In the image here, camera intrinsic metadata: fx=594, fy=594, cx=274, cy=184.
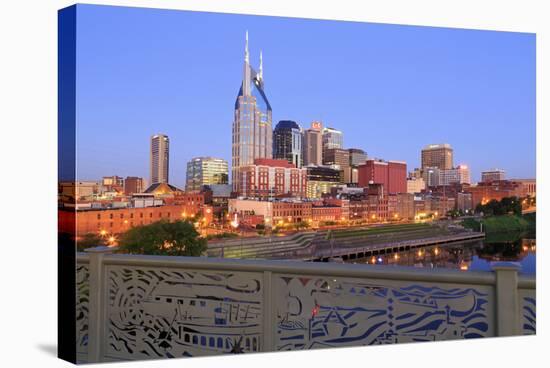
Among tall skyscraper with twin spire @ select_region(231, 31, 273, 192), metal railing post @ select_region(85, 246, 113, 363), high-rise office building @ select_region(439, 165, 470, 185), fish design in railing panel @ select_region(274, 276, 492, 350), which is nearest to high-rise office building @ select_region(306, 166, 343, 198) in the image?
tall skyscraper with twin spire @ select_region(231, 31, 273, 192)

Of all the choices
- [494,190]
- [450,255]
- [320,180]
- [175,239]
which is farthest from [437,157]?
[175,239]

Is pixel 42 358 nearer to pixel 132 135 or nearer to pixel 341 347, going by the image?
pixel 341 347

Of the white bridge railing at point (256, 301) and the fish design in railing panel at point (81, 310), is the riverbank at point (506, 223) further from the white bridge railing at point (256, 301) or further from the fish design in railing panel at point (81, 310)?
the fish design in railing panel at point (81, 310)

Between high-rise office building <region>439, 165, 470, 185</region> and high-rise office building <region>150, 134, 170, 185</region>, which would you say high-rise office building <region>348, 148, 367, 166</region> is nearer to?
high-rise office building <region>439, 165, 470, 185</region>

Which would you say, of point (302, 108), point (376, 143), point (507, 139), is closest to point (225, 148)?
point (302, 108)

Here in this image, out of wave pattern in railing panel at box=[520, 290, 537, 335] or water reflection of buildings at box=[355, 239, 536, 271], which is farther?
water reflection of buildings at box=[355, 239, 536, 271]

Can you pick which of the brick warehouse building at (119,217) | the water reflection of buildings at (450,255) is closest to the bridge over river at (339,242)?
the water reflection of buildings at (450,255)
